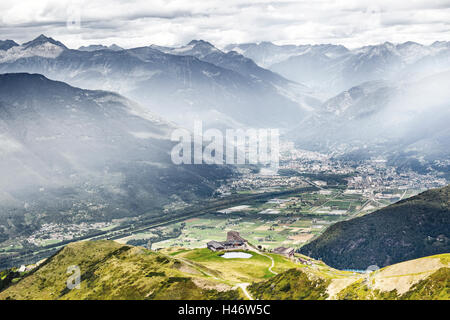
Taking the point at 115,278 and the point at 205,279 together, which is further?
the point at 115,278

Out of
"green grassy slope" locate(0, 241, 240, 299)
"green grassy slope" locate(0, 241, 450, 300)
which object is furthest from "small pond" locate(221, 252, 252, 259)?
"green grassy slope" locate(0, 241, 240, 299)

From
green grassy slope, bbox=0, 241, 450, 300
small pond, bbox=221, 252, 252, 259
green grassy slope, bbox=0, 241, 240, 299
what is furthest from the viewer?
small pond, bbox=221, 252, 252, 259

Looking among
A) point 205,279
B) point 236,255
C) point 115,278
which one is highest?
point 205,279

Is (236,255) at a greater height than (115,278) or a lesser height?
lesser

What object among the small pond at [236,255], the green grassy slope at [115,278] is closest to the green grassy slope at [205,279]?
the green grassy slope at [115,278]

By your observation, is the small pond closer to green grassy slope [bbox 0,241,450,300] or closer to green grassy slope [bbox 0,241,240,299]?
green grassy slope [bbox 0,241,450,300]

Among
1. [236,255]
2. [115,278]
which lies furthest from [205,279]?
[236,255]

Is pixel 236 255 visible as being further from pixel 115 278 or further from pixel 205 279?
pixel 205 279

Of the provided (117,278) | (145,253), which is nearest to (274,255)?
(145,253)
